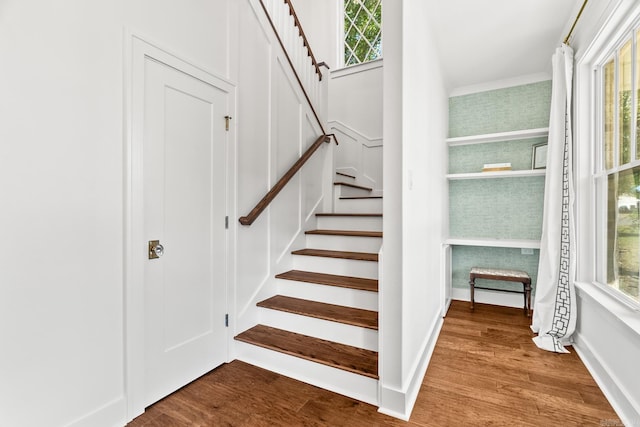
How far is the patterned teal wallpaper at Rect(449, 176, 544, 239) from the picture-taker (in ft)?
10.8

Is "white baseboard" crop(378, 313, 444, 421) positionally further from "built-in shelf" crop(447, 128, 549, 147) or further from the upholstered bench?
"built-in shelf" crop(447, 128, 549, 147)

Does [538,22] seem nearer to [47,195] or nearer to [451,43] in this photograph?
[451,43]

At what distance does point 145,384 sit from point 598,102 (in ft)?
11.8

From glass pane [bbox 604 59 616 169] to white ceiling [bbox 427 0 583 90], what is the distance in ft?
1.67

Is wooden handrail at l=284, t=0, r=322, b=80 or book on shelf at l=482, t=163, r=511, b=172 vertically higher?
wooden handrail at l=284, t=0, r=322, b=80

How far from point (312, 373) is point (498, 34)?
118 inches

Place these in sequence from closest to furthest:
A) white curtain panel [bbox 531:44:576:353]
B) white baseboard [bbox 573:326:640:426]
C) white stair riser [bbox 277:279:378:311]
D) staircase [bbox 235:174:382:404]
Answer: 1. white baseboard [bbox 573:326:640:426]
2. staircase [bbox 235:174:382:404]
3. white stair riser [bbox 277:279:378:311]
4. white curtain panel [bbox 531:44:576:353]

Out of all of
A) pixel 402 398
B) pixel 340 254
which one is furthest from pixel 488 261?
pixel 402 398

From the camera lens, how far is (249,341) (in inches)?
84.1

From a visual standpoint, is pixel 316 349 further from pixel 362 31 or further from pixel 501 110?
pixel 362 31

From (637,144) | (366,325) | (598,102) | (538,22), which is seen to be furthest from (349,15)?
(366,325)

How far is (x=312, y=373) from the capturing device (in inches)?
75.2

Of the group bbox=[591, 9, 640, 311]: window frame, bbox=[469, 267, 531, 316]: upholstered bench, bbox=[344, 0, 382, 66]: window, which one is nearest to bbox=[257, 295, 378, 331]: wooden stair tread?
bbox=[591, 9, 640, 311]: window frame

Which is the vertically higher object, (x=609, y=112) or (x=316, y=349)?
(x=609, y=112)
